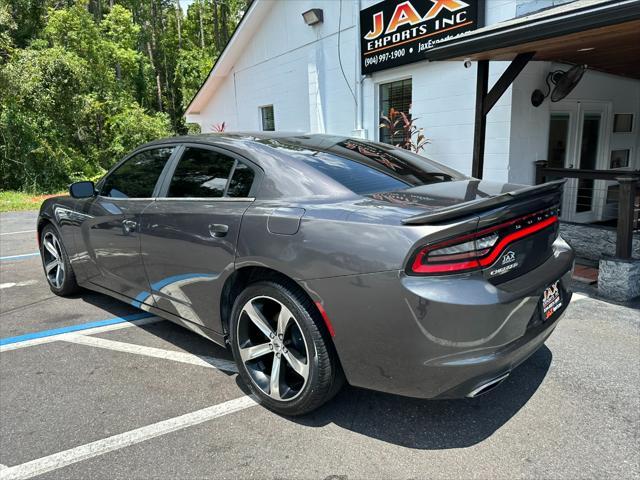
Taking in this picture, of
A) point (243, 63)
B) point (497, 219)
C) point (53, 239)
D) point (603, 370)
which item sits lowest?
point (603, 370)

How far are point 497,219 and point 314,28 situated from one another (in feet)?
31.3

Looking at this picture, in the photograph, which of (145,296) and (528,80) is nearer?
(145,296)

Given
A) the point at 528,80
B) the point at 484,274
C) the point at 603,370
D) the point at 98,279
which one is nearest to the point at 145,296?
the point at 98,279

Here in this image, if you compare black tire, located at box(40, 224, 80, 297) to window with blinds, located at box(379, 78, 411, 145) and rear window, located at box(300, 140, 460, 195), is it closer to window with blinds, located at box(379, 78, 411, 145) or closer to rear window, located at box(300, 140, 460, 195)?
rear window, located at box(300, 140, 460, 195)

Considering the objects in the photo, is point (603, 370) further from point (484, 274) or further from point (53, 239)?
point (53, 239)

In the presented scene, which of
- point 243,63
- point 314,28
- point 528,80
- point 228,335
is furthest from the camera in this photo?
point 243,63

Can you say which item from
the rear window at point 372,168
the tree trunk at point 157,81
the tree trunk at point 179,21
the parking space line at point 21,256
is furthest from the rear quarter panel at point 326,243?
the tree trunk at point 179,21

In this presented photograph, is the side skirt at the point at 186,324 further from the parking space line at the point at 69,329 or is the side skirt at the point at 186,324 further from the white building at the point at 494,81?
the white building at the point at 494,81

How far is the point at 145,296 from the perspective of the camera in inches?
140

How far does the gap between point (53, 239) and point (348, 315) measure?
3.75m

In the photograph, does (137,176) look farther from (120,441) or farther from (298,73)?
(298,73)

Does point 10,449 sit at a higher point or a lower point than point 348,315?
lower

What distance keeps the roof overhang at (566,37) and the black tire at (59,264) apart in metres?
4.62

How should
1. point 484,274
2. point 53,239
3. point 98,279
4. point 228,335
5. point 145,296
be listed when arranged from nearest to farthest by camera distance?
point 484,274 < point 228,335 < point 145,296 < point 98,279 < point 53,239
